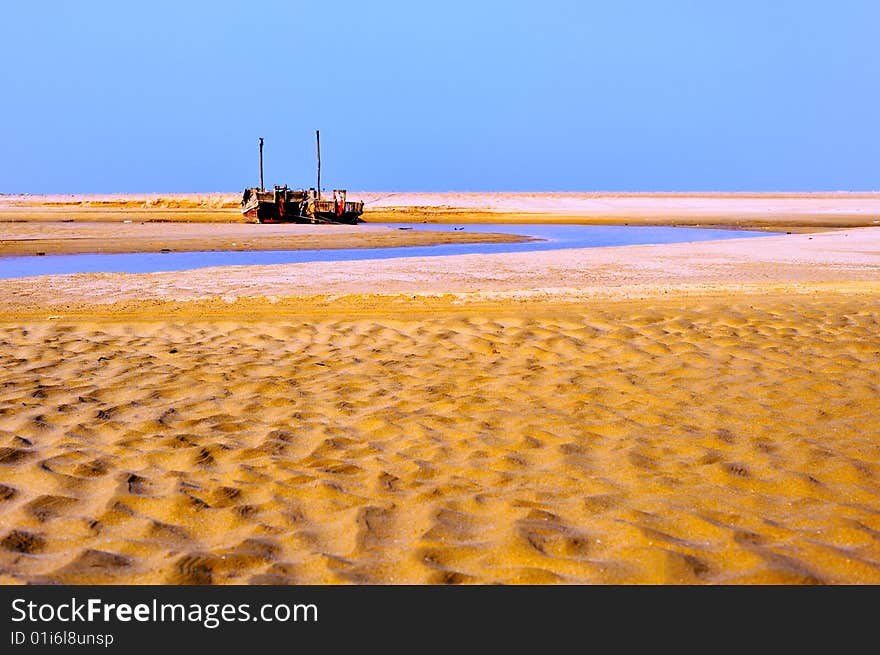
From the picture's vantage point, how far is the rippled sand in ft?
12.2

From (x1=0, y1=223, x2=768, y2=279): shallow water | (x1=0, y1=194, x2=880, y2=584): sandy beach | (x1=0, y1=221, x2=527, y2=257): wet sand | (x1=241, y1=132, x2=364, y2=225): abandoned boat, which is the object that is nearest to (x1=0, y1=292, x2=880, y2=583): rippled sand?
(x1=0, y1=194, x2=880, y2=584): sandy beach

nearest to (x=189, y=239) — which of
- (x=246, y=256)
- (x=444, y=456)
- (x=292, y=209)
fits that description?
(x=246, y=256)

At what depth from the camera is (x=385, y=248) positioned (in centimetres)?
2803

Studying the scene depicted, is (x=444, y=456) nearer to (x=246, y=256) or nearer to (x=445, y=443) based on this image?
(x=445, y=443)

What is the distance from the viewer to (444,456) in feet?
16.6

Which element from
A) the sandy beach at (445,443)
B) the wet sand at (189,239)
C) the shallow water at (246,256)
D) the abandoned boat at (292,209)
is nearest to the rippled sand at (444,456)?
the sandy beach at (445,443)

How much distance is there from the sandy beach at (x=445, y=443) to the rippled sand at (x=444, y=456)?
0.02 meters

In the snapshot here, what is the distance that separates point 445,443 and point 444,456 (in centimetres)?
24

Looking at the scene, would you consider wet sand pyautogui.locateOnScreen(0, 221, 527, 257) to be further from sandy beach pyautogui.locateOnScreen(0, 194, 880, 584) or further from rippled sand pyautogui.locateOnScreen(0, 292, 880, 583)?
rippled sand pyautogui.locateOnScreen(0, 292, 880, 583)

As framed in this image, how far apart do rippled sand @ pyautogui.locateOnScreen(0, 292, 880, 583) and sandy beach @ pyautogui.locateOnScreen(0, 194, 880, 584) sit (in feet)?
0.06

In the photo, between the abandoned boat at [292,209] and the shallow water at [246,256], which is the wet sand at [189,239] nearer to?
the shallow water at [246,256]
